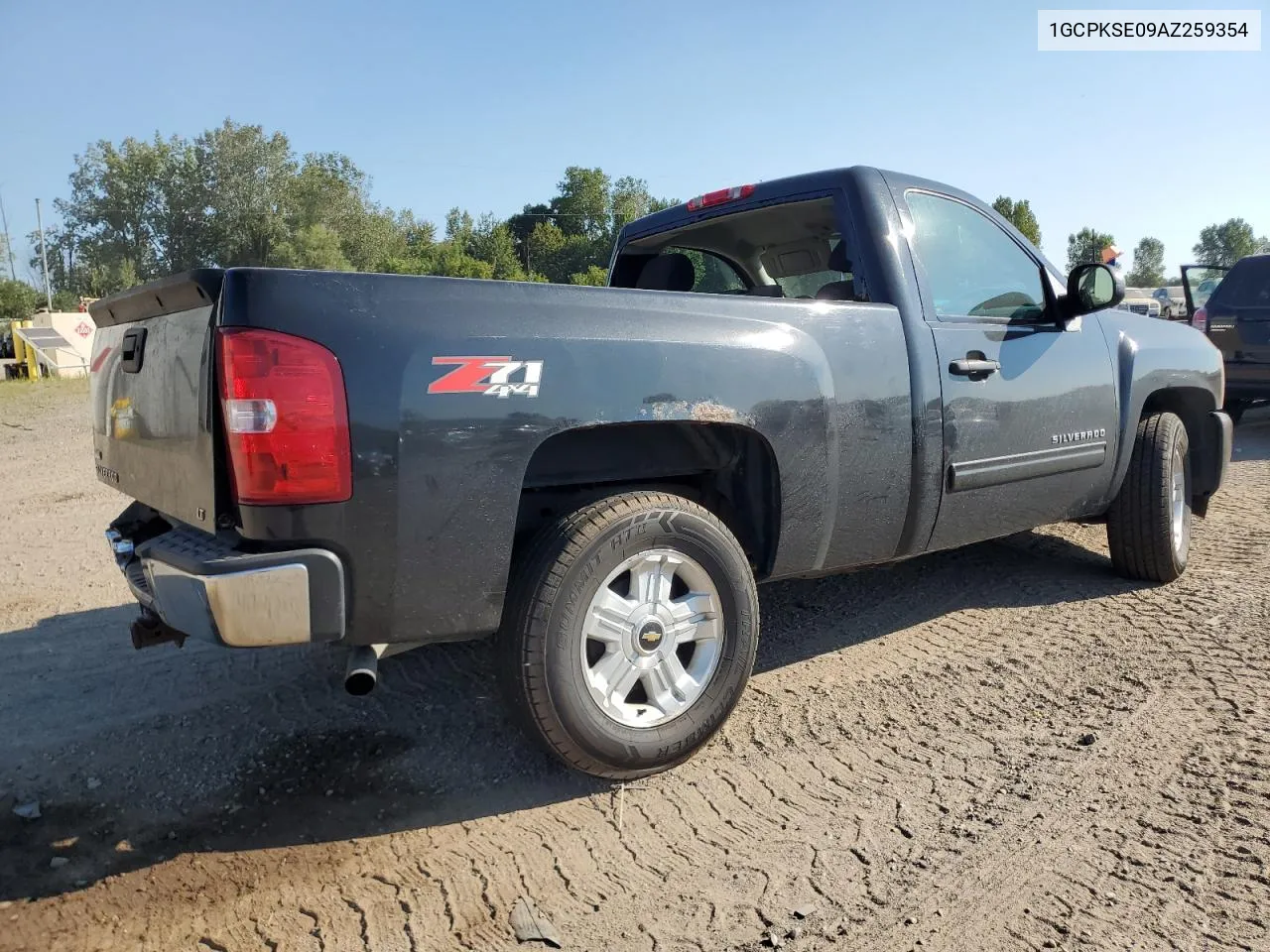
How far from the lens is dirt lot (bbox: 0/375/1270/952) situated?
2180mm

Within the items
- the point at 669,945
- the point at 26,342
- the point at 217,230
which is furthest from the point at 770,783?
the point at 217,230

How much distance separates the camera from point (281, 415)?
2188 millimetres

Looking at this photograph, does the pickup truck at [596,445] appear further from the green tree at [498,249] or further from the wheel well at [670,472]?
the green tree at [498,249]

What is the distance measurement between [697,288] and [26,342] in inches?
887

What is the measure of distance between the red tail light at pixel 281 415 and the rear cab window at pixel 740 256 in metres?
2.45

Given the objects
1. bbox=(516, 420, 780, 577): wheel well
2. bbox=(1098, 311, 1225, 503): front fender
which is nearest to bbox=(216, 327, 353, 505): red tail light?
bbox=(516, 420, 780, 577): wheel well

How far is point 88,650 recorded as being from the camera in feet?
13.0

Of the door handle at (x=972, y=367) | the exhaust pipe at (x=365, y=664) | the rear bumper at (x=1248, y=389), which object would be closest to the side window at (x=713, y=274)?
the door handle at (x=972, y=367)

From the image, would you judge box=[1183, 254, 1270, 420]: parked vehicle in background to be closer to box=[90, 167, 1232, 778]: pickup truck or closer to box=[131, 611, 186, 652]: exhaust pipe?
box=[90, 167, 1232, 778]: pickup truck

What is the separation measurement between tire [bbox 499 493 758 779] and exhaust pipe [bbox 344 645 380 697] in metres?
0.38

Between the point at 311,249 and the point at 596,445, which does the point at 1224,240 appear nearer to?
the point at 311,249

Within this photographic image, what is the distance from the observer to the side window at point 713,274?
15.9ft

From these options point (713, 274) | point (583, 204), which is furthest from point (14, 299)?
point (713, 274)

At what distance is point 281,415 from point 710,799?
1684mm
